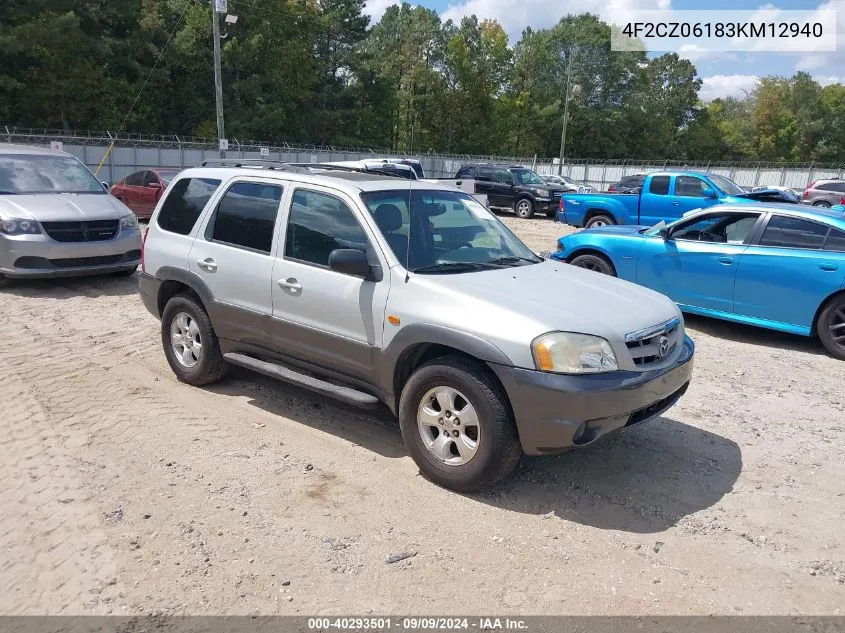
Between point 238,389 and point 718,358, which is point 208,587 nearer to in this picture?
point 238,389

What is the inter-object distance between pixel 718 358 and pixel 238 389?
16.3 ft

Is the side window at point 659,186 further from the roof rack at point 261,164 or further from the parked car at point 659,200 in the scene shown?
the roof rack at point 261,164

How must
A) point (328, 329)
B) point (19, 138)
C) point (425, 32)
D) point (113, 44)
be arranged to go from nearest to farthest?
point (328, 329), point (19, 138), point (113, 44), point (425, 32)

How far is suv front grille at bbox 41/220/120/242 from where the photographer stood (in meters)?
9.34

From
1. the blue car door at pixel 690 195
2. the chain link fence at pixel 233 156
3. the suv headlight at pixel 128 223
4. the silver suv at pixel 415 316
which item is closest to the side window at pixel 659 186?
the blue car door at pixel 690 195

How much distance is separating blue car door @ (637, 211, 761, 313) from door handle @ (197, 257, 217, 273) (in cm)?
555

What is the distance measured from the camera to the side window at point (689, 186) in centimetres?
1468

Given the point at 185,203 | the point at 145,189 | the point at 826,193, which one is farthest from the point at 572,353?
the point at 826,193

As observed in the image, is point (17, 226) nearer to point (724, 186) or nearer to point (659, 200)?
point (659, 200)

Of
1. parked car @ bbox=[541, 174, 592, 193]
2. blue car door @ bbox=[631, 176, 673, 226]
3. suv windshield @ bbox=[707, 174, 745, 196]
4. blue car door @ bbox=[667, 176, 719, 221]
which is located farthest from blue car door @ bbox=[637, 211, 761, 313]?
parked car @ bbox=[541, 174, 592, 193]

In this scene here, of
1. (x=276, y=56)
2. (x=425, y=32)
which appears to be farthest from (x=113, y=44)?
(x=425, y=32)

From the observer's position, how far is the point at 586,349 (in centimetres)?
387

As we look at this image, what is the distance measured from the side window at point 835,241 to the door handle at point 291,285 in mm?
5923

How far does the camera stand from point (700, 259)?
8234mm
